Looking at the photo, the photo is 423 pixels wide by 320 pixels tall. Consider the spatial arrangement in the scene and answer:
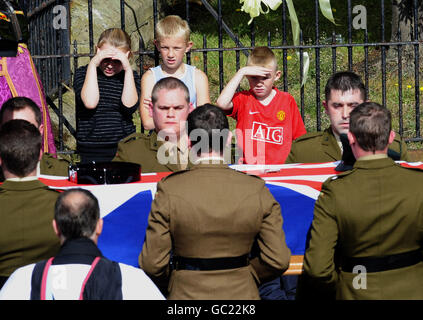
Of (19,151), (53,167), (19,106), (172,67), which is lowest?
(53,167)

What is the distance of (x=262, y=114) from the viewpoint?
209 inches

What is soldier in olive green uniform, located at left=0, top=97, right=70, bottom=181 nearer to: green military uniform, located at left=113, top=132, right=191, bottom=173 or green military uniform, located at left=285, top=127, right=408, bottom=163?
green military uniform, located at left=113, top=132, right=191, bottom=173

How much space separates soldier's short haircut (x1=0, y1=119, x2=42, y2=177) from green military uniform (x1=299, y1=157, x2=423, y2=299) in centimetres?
133

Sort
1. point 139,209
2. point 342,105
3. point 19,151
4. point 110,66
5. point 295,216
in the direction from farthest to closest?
point 110,66, point 342,105, point 295,216, point 139,209, point 19,151

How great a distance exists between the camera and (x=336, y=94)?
443 centimetres

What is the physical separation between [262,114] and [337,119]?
0.95 meters

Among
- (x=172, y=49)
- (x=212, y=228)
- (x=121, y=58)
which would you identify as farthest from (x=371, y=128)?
(x=121, y=58)

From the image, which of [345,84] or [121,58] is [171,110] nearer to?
[345,84]

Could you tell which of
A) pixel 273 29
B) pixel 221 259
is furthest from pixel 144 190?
pixel 273 29

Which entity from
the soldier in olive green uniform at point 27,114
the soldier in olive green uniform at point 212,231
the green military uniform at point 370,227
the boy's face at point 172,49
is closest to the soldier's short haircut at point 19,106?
the soldier in olive green uniform at point 27,114

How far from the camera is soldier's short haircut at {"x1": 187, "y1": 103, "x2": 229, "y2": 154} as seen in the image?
3312mm

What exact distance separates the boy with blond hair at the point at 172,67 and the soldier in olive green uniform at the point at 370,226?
2146 mm

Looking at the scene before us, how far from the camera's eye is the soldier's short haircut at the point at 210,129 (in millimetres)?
3312

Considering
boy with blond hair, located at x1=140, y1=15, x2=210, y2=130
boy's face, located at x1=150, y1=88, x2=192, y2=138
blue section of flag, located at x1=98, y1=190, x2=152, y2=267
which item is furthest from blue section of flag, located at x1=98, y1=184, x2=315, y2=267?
boy with blond hair, located at x1=140, y1=15, x2=210, y2=130
